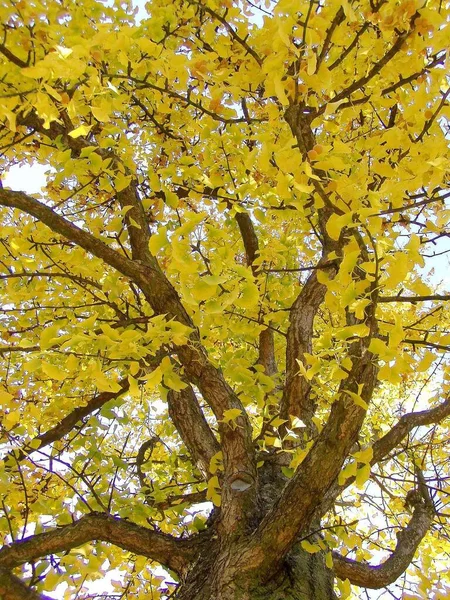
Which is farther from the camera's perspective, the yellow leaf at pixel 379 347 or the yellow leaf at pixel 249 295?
the yellow leaf at pixel 249 295

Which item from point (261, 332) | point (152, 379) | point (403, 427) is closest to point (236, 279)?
point (152, 379)

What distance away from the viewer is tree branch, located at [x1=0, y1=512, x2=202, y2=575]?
2.28 metres

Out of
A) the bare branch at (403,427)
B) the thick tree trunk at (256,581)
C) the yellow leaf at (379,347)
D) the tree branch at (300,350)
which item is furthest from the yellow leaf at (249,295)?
the bare branch at (403,427)

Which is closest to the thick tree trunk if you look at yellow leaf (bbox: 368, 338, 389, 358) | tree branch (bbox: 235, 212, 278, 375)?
yellow leaf (bbox: 368, 338, 389, 358)

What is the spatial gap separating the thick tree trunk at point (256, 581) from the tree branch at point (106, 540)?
12 cm

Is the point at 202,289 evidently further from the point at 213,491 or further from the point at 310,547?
the point at 213,491

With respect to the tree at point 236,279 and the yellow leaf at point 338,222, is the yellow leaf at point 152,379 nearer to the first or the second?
the tree at point 236,279

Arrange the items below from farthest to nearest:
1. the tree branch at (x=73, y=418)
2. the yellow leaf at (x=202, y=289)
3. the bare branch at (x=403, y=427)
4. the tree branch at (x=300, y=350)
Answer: the tree branch at (x=73, y=418), the tree branch at (x=300, y=350), the bare branch at (x=403, y=427), the yellow leaf at (x=202, y=289)

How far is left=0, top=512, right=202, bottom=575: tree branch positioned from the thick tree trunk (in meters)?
0.12

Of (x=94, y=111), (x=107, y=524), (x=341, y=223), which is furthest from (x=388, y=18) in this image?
(x=107, y=524)

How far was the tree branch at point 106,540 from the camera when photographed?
228cm

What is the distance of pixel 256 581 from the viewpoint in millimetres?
2043

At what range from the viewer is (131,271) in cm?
273

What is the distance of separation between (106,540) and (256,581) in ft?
2.47
